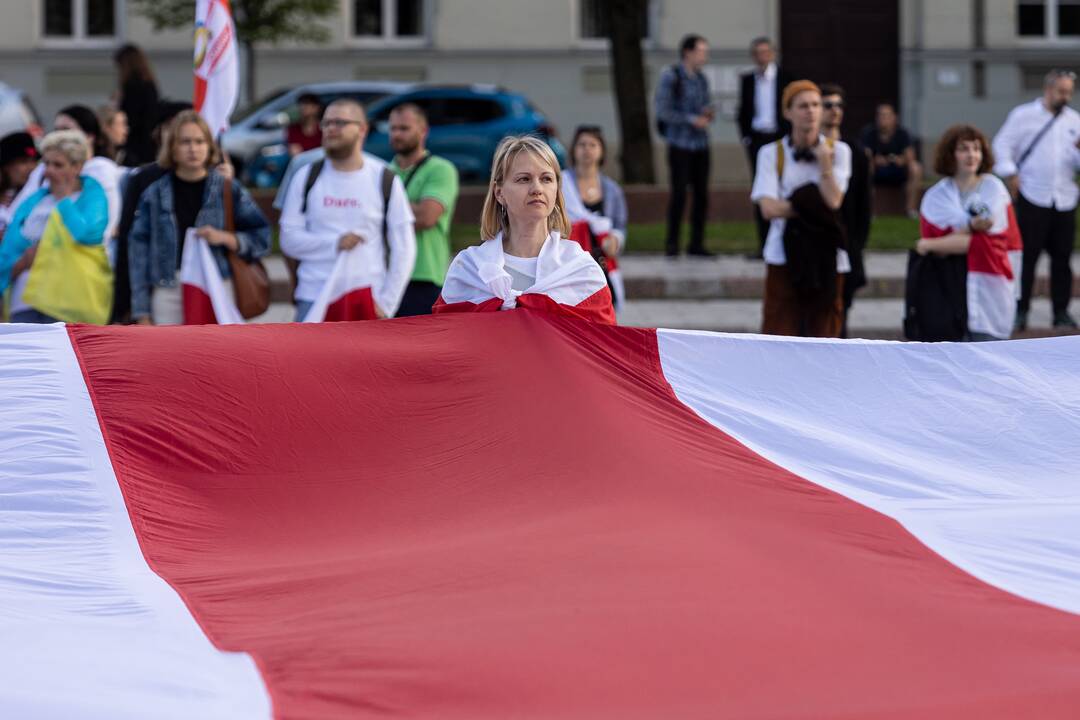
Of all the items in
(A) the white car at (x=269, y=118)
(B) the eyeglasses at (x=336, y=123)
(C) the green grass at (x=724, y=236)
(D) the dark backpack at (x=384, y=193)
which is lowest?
(C) the green grass at (x=724, y=236)

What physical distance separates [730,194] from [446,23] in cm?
1117

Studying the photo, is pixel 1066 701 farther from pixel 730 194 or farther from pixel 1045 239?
pixel 730 194

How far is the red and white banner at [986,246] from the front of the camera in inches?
381

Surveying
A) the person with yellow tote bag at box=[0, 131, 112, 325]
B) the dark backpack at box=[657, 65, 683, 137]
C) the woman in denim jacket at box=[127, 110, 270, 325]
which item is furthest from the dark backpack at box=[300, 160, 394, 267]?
the dark backpack at box=[657, 65, 683, 137]

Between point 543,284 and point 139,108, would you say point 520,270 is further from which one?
point 139,108

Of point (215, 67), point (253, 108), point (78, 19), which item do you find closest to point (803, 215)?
point (215, 67)

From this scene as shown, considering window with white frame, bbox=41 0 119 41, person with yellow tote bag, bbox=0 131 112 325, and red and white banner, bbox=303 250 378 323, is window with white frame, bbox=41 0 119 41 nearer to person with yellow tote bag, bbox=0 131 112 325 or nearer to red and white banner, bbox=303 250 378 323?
person with yellow tote bag, bbox=0 131 112 325

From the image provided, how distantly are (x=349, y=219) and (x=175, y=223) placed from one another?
81 cm

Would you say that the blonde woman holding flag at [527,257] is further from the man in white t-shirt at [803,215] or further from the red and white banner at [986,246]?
the red and white banner at [986,246]

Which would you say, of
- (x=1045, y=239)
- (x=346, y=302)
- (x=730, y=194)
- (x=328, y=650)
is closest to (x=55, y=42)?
(x=730, y=194)

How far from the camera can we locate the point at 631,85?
22.7 metres

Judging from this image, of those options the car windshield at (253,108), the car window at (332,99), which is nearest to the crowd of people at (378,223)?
the car window at (332,99)

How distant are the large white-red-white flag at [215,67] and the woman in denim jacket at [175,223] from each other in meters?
1.47

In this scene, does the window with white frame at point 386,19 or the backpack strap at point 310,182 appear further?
the window with white frame at point 386,19
